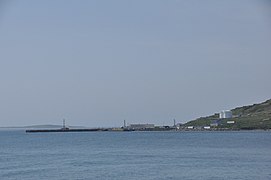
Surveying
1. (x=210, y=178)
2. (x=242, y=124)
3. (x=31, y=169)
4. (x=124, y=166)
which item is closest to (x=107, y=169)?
(x=124, y=166)

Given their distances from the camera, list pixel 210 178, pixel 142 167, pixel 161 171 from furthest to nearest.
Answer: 1. pixel 142 167
2. pixel 161 171
3. pixel 210 178

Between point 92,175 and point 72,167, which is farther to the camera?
point 72,167

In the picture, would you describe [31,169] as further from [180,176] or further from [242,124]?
[242,124]

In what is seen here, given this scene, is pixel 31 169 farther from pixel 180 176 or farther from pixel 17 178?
pixel 180 176

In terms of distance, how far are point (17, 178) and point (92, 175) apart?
552cm

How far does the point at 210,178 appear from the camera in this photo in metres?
37.4

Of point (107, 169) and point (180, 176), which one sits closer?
point (180, 176)

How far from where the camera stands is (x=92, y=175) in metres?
39.7

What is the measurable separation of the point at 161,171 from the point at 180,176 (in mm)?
3770

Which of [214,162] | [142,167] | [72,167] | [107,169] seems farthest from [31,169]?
[214,162]

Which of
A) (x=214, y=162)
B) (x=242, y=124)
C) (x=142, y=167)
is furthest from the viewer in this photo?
(x=242, y=124)

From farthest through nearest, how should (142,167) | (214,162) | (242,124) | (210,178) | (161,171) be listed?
(242,124), (214,162), (142,167), (161,171), (210,178)

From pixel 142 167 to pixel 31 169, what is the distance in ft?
30.8

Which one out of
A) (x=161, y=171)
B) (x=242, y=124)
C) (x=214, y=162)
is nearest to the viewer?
(x=161, y=171)
